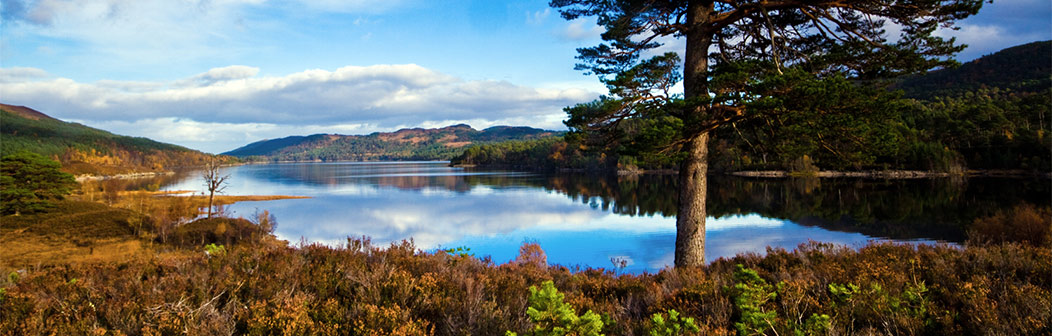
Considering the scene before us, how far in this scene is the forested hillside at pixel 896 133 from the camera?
7352mm

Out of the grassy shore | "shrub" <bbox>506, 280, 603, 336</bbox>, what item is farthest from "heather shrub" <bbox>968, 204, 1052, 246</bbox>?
"shrub" <bbox>506, 280, 603, 336</bbox>

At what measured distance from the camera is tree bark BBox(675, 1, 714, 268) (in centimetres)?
915

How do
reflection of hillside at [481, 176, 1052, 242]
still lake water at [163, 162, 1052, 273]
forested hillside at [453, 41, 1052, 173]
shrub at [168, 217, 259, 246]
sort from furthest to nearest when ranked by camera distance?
reflection of hillside at [481, 176, 1052, 242] < shrub at [168, 217, 259, 246] < still lake water at [163, 162, 1052, 273] < forested hillside at [453, 41, 1052, 173]

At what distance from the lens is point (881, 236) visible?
25.0m

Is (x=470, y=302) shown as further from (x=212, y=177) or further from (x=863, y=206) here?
(x=212, y=177)

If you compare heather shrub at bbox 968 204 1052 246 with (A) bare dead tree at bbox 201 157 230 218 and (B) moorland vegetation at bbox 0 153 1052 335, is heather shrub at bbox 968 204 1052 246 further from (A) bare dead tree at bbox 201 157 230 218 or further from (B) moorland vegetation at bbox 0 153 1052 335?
(A) bare dead tree at bbox 201 157 230 218

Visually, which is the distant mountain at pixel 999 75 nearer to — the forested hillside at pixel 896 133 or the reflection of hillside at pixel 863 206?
the forested hillside at pixel 896 133

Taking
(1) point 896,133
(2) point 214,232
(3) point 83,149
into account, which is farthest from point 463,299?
(3) point 83,149

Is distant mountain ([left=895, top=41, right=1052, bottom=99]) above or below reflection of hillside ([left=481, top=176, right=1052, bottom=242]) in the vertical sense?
above

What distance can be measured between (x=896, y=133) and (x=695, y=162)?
355 centimetres

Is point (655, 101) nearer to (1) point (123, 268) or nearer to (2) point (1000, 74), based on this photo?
(1) point (123, 268)

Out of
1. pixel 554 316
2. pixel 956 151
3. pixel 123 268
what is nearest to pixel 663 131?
pixel 554 316

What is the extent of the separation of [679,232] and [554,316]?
293 inches

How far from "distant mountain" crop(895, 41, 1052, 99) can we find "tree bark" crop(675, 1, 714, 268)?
530 feet
